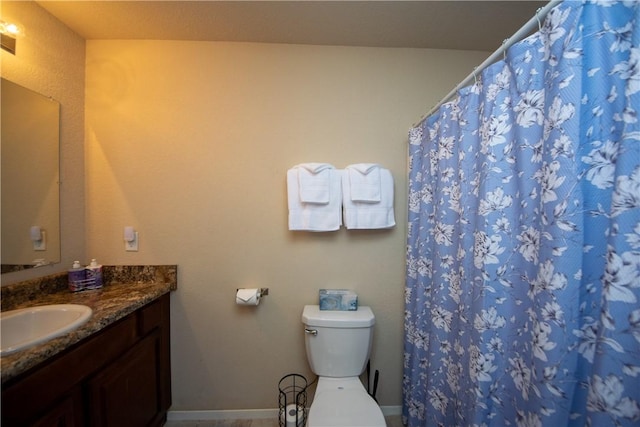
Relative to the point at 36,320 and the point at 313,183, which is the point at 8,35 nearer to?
the point at 36,320

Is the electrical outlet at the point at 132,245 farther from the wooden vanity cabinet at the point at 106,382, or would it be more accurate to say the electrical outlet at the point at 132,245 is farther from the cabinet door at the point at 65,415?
the cabinet door at the point at 65,415

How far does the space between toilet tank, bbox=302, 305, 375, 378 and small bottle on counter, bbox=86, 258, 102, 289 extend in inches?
47.8

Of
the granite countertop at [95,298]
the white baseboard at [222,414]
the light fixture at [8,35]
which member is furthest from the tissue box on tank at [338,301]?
the light fixture at [8,35]

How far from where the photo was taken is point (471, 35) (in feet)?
4.56

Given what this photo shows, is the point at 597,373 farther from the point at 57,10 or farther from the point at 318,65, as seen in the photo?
the point at 57,10

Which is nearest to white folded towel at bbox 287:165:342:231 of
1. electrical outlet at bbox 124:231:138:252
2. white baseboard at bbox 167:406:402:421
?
electrical outlet at bbox 124:231:138:252

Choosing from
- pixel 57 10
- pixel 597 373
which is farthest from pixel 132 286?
pixel 597 373

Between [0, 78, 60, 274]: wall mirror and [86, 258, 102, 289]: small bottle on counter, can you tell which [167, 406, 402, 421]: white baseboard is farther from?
[0, 78, 60, 274]: wall mirror

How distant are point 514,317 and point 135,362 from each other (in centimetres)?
170

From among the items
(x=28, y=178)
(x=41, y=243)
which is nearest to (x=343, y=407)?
(x=41, y=243)

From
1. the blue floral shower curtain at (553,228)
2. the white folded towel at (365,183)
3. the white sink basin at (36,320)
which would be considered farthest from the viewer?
the white folded towel at (365,183)

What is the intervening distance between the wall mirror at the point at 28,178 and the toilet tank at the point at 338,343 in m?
1.47

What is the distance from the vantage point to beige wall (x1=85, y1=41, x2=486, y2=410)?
143cm

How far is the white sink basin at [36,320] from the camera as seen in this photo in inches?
35.9
